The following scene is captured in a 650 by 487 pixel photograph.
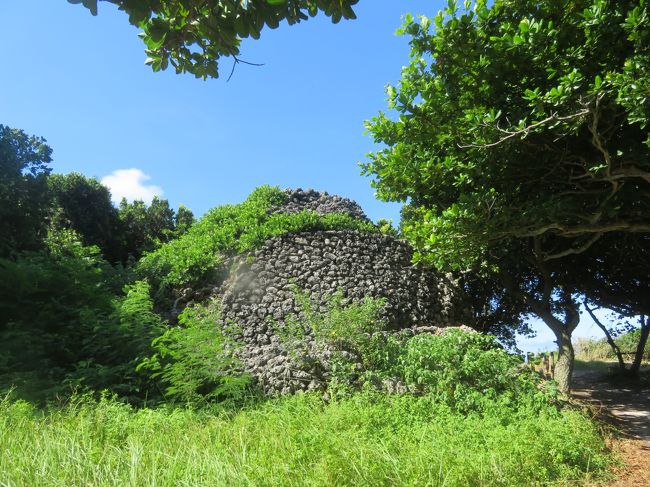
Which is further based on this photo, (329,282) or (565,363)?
(329,282)

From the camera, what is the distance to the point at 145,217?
19078mm

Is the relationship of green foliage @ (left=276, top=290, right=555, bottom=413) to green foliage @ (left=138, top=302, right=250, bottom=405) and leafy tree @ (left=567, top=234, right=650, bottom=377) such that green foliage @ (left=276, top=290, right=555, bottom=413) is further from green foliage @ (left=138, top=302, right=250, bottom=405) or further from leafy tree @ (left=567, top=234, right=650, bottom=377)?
leafy tree @ (left=567, top=234, right=650, bottom=377)

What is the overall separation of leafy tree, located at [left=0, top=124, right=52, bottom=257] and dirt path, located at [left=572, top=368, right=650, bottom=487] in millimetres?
12723

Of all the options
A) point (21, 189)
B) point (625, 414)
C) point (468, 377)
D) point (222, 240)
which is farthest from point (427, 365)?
point (21, 189)

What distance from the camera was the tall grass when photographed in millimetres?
3137

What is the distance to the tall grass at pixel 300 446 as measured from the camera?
10.3 feet

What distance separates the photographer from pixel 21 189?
13062 mm

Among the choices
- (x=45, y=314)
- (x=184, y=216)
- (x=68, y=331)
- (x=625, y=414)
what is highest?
(x=184, y=216)

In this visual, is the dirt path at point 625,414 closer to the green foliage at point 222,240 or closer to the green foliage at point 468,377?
the green foliage at point 468,377

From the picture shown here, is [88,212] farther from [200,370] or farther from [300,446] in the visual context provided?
[300,446]

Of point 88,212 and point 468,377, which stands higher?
point 88,212

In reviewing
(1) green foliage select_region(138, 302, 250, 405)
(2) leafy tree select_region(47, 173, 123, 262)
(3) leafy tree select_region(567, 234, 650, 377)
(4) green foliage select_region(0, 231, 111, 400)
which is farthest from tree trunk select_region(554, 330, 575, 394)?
(2) leafy tree select_region(47, 173, 123, 262)

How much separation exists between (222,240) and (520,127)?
739 centimetres

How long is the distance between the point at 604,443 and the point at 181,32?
20.4 ft
